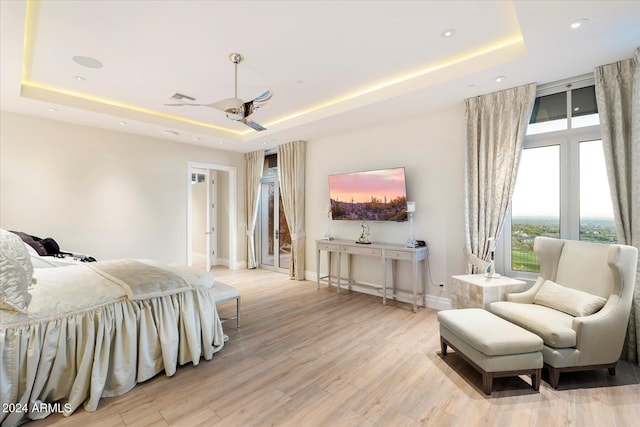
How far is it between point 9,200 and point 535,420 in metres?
6.51

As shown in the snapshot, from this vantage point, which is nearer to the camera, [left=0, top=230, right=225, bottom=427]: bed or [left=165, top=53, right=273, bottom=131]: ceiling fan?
[left=0, top=230, right=225, bottom=427]: bed

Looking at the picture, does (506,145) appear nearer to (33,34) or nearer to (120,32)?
(120,32)

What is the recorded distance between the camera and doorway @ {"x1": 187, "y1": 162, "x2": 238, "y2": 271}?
6.77 metres

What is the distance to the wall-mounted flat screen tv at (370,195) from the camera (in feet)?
14.5

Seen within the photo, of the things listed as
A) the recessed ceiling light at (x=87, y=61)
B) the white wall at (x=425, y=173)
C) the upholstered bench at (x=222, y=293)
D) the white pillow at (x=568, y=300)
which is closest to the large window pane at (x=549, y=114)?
the white wall at (x=425, y=173)

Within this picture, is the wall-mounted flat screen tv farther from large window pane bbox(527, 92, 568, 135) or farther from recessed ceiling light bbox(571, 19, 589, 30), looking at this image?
recessed ceiling light bbox(571, 19, 589, 30)

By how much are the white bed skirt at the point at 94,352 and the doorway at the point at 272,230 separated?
3.83m

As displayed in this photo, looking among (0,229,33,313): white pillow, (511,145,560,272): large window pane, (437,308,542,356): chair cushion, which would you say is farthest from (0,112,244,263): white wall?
(511,145,560,272): large window pane

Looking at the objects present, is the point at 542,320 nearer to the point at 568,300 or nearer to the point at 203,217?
the point at 568,300

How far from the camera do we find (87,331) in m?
2.14

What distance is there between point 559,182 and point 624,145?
654 mm

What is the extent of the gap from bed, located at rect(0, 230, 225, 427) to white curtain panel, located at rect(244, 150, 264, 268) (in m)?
4.08

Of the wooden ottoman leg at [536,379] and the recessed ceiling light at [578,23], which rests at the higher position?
the recessed ceiling light at [578,23]
